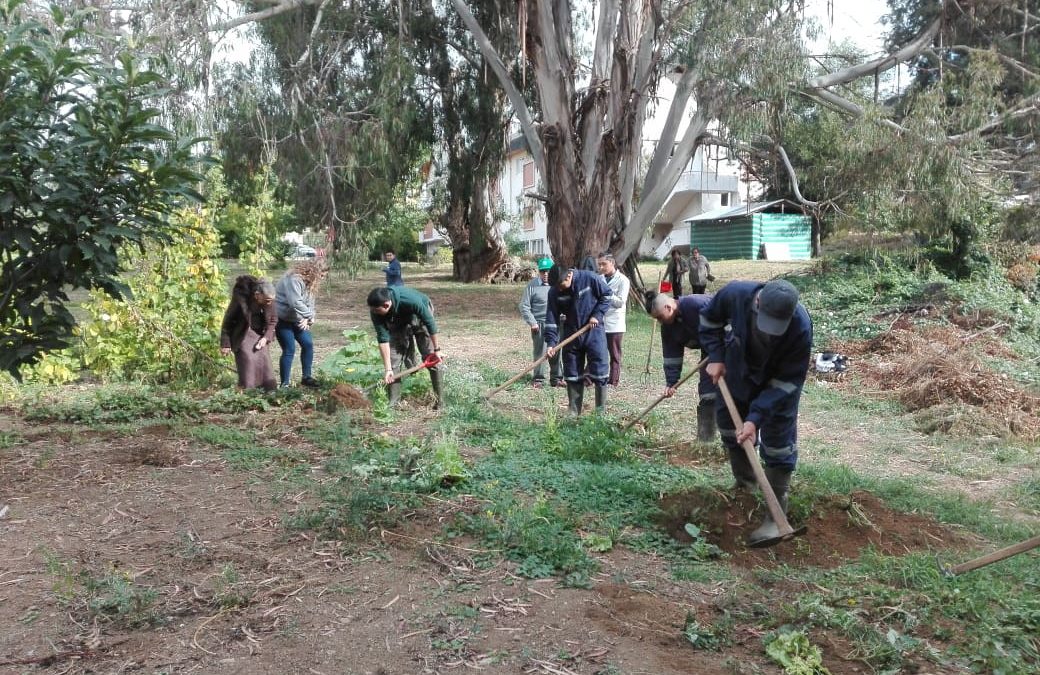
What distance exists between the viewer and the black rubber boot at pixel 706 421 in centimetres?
735

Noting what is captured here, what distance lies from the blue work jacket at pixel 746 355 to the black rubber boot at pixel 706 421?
77.2 inches

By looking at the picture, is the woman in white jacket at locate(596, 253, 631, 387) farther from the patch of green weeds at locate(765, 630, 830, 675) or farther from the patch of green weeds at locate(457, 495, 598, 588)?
the patch of green weeds at locate(765, 630, 830, 675)

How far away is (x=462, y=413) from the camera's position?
8406 millimetres

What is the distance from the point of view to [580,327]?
872 centimetres

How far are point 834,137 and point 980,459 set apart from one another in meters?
10.2

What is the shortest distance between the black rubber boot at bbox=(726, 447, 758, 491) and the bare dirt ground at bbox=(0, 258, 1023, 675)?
0.11 metres

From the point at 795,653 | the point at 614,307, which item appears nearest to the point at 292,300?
the point at 614,307

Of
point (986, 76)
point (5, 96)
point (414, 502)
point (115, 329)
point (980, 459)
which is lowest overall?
point (980, 459)

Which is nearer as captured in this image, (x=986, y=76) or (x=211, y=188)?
(x=211, y=188)

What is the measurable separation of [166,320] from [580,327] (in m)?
5.22

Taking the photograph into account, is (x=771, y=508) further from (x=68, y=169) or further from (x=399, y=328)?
(x=399, y=328)

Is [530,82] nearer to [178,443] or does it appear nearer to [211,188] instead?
[211,188]

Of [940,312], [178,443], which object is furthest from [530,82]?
[178,443]

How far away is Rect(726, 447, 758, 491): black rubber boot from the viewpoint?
5418 millimetres
